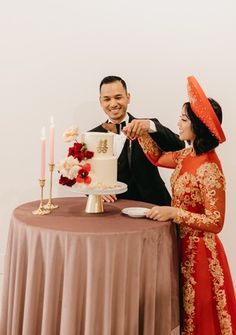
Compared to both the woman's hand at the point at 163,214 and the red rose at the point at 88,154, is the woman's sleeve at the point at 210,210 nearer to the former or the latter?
the woman's hand at the point at 163,214

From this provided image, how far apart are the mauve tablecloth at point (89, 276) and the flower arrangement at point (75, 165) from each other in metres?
0.18

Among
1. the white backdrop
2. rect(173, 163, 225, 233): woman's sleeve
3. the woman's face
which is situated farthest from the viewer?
the white backdrop

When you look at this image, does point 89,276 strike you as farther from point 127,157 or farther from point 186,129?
point 127,157

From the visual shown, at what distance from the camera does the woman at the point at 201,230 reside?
1938mm

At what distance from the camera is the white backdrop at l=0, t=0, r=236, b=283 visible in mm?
3021

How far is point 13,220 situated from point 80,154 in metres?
0.43

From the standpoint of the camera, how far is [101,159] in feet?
6.54

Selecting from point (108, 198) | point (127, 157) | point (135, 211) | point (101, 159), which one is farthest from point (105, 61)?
point (135, 211)

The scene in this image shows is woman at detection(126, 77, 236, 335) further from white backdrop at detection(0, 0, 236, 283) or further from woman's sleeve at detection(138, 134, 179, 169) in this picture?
white backdrop at detection(0, 0, 236, 283)

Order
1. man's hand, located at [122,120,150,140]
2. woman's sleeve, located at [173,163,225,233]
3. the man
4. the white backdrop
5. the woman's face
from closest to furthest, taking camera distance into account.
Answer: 1. woman's sleeve, located at [173,163,225,233]
2. the woman's face
3. man's hand, located at [122,120,150,140]
4. the man
5. the white backdrop

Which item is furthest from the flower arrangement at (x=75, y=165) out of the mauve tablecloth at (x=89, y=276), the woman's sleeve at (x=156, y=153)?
the woman's sleeve at (x=156, y=153)

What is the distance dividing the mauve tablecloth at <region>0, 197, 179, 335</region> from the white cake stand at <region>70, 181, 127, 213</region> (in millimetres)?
116

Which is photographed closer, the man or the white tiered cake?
the white tiered cake

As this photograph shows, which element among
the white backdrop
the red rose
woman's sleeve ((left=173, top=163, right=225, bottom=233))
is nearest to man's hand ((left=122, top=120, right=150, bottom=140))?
the red rose
